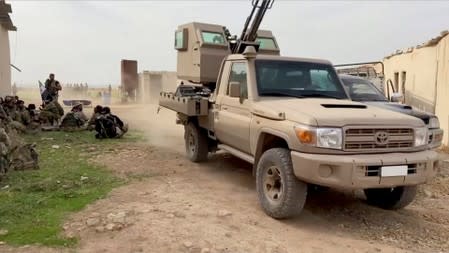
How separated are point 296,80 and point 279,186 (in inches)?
65.3

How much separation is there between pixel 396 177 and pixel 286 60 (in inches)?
92.7

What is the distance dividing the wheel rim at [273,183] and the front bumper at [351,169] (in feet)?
1.52

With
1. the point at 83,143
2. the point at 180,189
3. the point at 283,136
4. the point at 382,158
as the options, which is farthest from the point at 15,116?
the point at 382,158

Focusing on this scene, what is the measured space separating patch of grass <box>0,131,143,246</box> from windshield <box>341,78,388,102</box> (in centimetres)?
488

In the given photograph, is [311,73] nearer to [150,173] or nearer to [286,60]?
[286,60]

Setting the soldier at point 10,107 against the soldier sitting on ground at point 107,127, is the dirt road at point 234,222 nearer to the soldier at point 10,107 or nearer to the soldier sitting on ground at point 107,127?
the soldier sitting on ground at point 107,127

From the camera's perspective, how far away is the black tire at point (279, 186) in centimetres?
475

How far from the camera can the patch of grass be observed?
4.40 m

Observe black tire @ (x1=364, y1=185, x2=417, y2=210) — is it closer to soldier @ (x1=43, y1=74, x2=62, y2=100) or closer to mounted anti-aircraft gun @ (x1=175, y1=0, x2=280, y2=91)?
mounted anti-aircraft gun @ (x1=175, y1=0, x2=280, y2=91)

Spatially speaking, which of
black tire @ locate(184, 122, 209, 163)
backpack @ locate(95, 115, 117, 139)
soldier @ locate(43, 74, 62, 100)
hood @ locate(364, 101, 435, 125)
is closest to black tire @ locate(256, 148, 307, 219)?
black tire @ locate(184, 122, 209, 163)

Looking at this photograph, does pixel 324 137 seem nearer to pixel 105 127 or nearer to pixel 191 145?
pixel 191 145

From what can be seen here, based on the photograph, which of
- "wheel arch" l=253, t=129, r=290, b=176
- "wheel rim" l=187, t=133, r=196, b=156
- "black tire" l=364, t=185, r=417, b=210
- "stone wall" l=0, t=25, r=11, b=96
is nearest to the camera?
"wheel arch" l=253, t=129, r=290, b=176

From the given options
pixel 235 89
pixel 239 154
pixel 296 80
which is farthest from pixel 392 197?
pixel 235 89

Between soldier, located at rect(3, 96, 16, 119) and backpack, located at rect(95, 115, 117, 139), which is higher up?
soldier, located at rect(3, 96, 16, 119)
